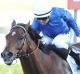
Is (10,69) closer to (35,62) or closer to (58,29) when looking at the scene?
(58,29)

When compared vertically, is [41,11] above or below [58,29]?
above

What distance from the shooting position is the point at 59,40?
5.96 metres

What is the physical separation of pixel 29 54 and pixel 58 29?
3.73 ft

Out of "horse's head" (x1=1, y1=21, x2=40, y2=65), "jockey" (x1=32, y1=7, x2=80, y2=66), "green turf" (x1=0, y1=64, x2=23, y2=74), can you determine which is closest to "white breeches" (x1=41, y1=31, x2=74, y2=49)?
"jockey" (x1=32, y1=7, x2=80, y2=66)

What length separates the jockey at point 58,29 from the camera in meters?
5.89

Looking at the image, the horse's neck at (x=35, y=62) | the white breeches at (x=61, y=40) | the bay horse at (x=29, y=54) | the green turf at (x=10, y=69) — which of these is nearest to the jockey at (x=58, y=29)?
the white breeches at (x=61, y=40)

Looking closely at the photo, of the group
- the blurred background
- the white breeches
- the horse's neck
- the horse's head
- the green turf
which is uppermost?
the horse's head

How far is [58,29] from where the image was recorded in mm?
6227

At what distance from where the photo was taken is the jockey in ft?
19.3

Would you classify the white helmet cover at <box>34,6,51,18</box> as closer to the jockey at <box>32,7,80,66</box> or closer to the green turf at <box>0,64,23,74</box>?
the jockey at <box>32,7,80,66</box>

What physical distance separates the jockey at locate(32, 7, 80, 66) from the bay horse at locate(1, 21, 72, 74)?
0.21 meters

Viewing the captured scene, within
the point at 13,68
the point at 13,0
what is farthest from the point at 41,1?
the point at 13,0

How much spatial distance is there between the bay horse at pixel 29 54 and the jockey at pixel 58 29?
0.21 metres

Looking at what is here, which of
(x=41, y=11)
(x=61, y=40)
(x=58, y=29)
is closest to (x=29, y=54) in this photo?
(x=41, y=11)
